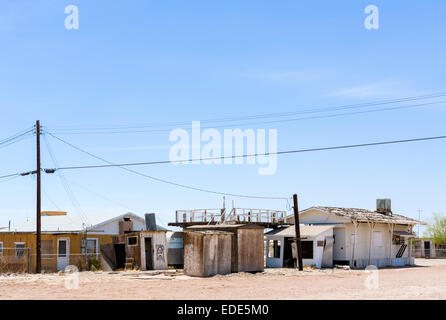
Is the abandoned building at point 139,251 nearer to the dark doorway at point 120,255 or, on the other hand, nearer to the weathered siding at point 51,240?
the dark doorway at point 120,255

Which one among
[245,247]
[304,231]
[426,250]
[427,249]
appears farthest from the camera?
[426,250]

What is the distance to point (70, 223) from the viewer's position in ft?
148

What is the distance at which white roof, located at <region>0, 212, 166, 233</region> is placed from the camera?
1710 inches

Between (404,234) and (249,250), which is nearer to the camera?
(249,250)

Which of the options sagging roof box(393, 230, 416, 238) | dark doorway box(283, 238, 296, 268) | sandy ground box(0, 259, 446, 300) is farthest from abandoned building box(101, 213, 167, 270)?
sagging roof box(393, 230, 416, 238)

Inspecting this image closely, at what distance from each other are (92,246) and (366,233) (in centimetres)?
Answer: 2146

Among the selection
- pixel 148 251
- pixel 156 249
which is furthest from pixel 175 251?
pixel 156 249

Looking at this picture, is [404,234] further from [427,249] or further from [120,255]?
[120,255]

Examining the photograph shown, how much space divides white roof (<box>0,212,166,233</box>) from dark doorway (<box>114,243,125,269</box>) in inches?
235

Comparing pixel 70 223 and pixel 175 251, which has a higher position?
pixel 70 223

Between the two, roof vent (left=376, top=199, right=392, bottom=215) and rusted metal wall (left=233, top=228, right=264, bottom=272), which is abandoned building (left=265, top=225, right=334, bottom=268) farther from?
roof vent (left=376, top=199, right=392, bottom=215)
